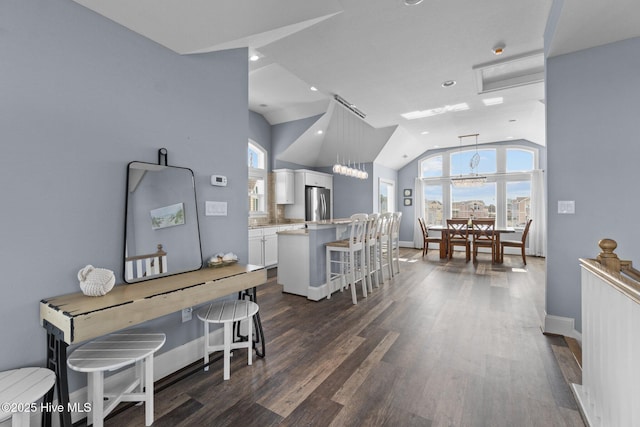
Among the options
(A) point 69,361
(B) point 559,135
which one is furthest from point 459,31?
(A) point 69,361

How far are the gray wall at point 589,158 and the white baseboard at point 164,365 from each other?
11.3 ft

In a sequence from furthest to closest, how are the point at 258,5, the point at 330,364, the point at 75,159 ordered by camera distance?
the point at 330,364 < the point at 258,5 < the point at 75,159

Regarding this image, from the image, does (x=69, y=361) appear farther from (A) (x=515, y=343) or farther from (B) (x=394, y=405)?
(A) (x=515, y=343)

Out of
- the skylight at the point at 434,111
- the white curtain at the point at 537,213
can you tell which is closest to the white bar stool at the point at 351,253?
the skylight at the point at 434,111

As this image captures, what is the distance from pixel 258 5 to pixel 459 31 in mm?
2011

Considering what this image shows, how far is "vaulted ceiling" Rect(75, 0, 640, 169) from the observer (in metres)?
1.94

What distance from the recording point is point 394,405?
5.80 ft

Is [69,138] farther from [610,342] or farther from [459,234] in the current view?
[459,234]

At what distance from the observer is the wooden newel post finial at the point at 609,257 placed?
141 centimetres

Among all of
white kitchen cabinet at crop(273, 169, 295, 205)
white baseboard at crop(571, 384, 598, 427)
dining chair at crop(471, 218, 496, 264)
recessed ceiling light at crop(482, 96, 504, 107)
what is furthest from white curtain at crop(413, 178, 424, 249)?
white baseboard at crop(571, 384, 598, 427)

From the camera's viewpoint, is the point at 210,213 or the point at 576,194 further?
the point at 576,194

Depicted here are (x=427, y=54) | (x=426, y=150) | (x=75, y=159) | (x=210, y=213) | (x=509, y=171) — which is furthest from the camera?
(x=426, y=150)

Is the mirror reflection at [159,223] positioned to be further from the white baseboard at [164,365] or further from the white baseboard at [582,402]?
the white baseboard at [582,402]

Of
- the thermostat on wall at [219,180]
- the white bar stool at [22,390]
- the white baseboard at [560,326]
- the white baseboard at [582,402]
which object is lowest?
the white baseboard at [582,402]
